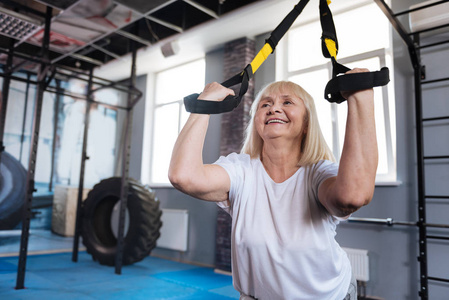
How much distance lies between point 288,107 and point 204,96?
288 mm

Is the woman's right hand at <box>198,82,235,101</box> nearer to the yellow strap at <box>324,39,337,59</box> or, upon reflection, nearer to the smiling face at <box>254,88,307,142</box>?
the smiling face at <box>254,88,307,142</box>

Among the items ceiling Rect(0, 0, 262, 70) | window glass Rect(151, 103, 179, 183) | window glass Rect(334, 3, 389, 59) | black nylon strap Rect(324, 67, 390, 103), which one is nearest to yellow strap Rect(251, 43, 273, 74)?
black nylon strap Rect(324, 67, 390, 103)

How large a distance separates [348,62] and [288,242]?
3930 millimetres

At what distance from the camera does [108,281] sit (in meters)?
4.16

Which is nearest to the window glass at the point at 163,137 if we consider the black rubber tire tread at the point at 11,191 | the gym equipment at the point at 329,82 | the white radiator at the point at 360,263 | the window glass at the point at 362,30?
the black rubber tire tread at the point at 11,191

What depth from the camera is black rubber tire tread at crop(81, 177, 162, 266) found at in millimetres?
4785

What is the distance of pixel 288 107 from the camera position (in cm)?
110

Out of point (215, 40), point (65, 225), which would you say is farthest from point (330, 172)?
point (65, 225)

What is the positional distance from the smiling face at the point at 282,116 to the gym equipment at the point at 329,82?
0.44 ft

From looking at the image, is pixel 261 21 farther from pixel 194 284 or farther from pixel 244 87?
pixel 244 87

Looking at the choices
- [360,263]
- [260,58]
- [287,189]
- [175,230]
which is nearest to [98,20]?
[175,230]

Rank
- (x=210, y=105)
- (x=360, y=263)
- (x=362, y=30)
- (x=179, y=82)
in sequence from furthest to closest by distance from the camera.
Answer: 1. (x=179, y=82)
2. (x=362, y=30)
3. (x=360, y=263)
4. (x=210, y=105)

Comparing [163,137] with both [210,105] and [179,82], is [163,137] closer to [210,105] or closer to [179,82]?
[179,82]

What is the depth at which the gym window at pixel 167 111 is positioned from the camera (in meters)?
6.49
